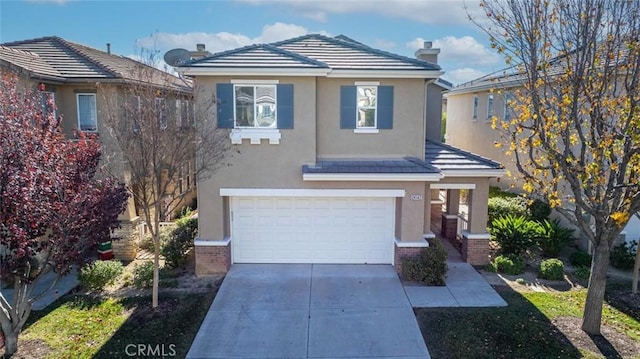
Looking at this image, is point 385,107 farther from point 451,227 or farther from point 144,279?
point 144,279

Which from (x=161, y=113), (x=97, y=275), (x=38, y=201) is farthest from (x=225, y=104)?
(x=97, y=275)

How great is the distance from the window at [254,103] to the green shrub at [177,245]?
418cm

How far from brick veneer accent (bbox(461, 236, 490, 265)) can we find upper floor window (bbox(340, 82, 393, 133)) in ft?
14.8

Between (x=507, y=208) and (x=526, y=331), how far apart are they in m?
7.91

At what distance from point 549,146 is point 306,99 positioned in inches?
252

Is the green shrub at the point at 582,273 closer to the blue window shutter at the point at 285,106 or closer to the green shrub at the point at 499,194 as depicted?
the green shrub at the point at 499,194

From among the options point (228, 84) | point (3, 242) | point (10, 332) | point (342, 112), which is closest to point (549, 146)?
point (342, 112)

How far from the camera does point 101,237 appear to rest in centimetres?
951

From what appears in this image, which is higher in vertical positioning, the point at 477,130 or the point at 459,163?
the point at 477,130

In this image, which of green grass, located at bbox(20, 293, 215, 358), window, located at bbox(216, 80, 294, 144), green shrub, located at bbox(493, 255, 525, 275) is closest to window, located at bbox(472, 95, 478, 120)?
green shrub, located at bbox(493, 255, 525, 275)

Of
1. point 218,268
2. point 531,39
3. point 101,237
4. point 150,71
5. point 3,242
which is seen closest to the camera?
point 3,242

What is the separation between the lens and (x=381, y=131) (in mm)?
13172

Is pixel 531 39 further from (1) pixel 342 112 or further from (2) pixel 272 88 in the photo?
(2) pixel 272 88

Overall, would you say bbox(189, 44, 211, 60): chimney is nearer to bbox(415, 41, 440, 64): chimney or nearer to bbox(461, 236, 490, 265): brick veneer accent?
bbox(415, 41, 440, 64): chimney
